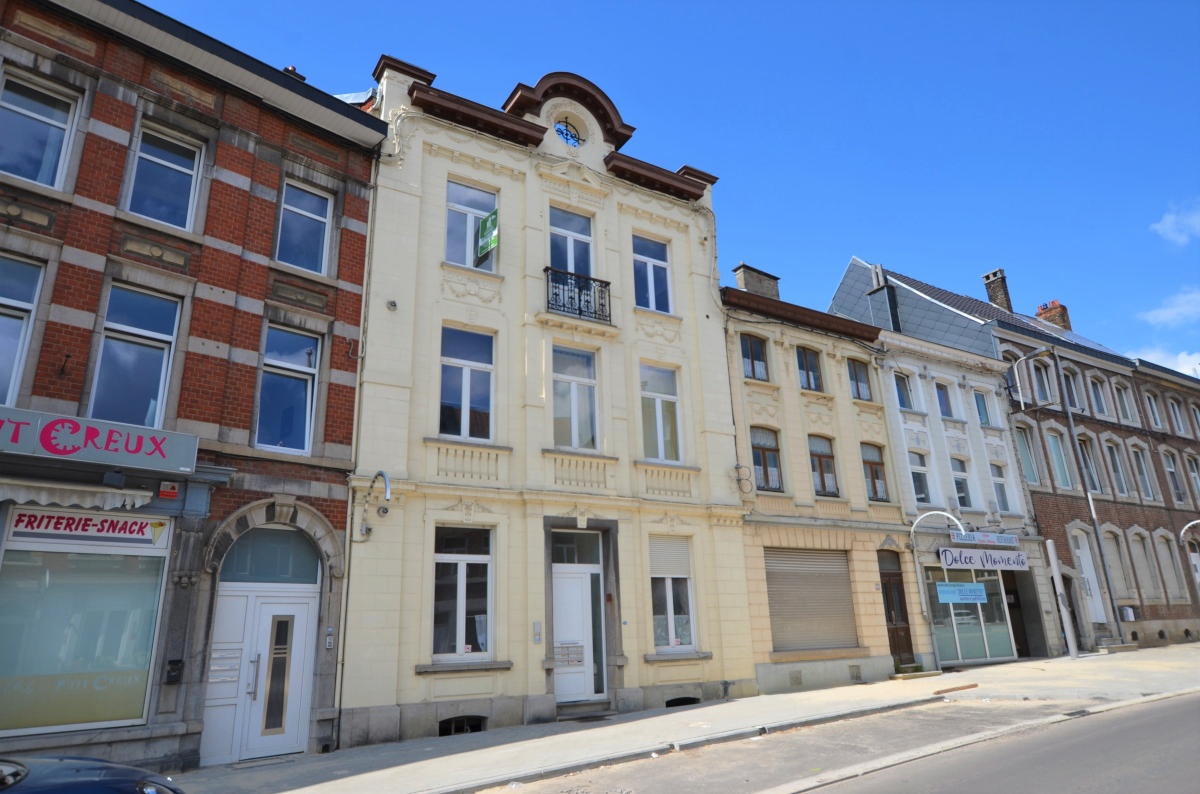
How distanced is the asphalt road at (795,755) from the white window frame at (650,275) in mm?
9740

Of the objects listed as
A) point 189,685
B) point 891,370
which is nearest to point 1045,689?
point 891,370

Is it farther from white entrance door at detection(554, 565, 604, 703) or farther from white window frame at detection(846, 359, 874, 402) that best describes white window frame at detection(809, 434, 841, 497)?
white entrance door at detection(554, 565, 604, 703)

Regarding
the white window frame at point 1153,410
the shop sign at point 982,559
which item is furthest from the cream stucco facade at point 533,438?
the white window frame at point 1153,410

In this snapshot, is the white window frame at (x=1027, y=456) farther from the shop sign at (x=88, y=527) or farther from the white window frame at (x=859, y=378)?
the shop sign at (x=88, y=527)

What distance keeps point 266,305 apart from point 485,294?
13.7 feet

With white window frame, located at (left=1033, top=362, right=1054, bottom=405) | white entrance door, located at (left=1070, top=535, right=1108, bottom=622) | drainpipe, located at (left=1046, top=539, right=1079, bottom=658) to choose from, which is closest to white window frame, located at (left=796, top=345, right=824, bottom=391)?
drainpipe, located at (left=1046, top=539, right=1079, bottom=658)

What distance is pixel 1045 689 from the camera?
1375 cm

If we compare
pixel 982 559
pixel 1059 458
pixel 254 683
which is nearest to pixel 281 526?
pixel 254 683

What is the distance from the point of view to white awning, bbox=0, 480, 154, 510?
905 centimetres

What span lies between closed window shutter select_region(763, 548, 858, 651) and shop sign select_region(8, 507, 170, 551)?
12.3m

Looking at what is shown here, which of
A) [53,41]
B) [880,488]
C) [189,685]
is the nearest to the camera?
[189,685]

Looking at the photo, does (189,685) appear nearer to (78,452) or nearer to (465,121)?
(78,452)

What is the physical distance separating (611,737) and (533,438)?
18.6 ft

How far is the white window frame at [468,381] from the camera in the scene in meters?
13.7
